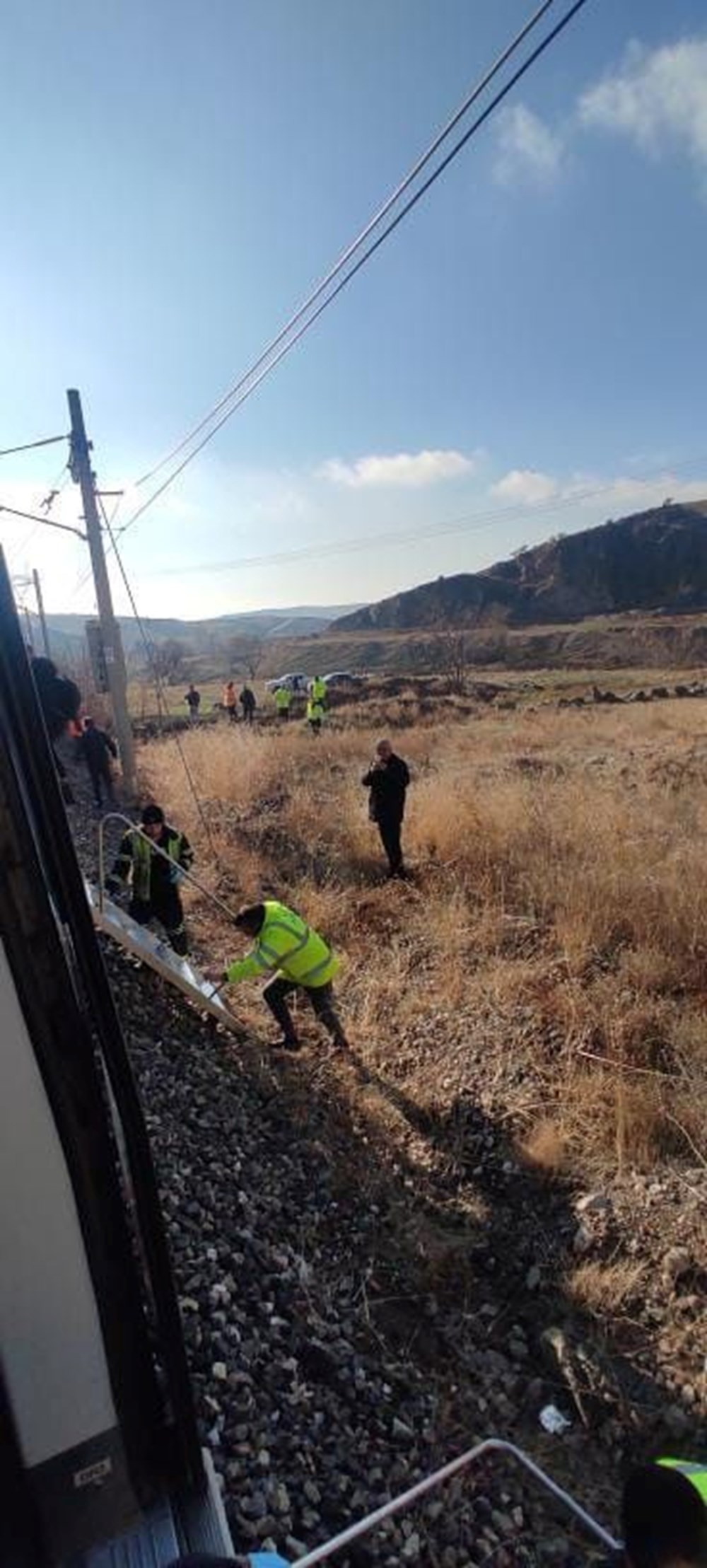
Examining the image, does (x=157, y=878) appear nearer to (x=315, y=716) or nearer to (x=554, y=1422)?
(x=554, y=1422)

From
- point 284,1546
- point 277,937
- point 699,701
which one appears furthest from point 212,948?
point 699,701

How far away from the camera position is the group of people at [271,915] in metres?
5.33

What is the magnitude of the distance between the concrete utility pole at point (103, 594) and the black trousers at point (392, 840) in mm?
6757

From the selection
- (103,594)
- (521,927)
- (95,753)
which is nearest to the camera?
(521,927)

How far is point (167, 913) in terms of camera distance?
6.88m

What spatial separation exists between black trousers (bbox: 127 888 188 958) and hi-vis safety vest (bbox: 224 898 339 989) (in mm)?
1661

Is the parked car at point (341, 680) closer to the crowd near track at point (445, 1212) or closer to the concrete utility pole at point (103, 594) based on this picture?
the concrete utility pole at point (103, 594)

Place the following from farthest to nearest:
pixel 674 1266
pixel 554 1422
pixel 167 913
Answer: pixel 167 913
pixel 674 1266
pixel 554 1422

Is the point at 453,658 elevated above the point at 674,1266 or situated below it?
above

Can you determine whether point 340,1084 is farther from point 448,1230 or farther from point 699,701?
point 699,701

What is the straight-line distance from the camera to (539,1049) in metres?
5.36

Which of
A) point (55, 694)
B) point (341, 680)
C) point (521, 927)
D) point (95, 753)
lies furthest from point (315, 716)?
point (341, 680)

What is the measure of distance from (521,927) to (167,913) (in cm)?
331

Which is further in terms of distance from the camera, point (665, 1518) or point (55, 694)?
point (55, 694)
